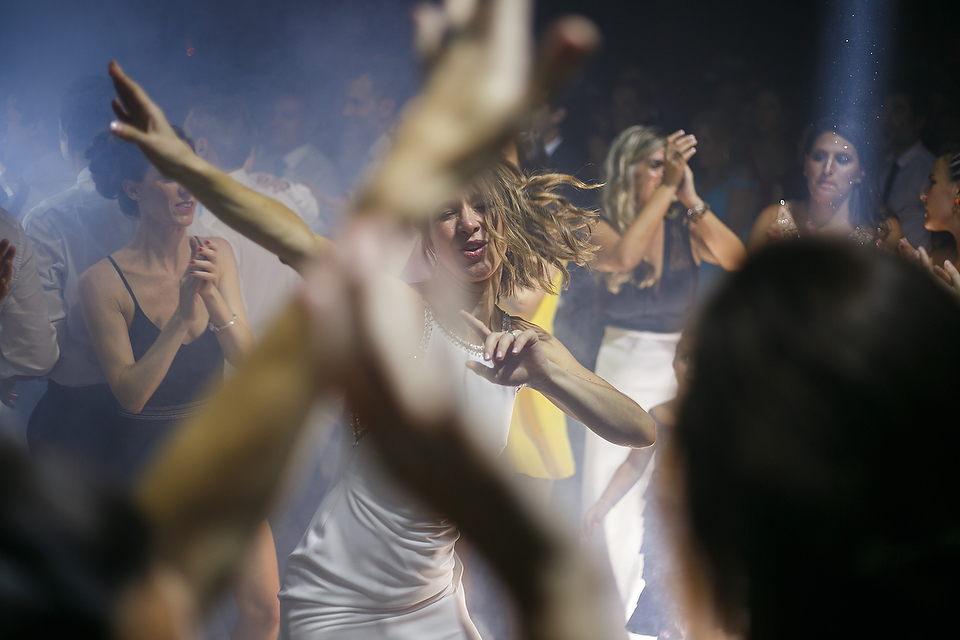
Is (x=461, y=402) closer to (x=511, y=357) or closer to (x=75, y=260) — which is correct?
(x=511, y=357)

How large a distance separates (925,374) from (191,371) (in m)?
2.15

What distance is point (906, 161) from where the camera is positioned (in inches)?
113

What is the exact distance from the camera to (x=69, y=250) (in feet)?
7.07

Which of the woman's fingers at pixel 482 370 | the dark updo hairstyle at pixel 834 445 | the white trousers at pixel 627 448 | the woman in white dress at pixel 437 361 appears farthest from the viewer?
the white trousers at pixel 627 448

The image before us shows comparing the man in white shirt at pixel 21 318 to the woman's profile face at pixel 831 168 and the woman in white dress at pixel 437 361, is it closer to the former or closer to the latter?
the woman in white dress at pixel 437 361

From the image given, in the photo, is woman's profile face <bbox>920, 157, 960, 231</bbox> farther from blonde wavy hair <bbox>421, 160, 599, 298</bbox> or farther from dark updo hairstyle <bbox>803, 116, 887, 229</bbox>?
blonde wavy hair <bbox>421, 160, 599, 298</bbox>

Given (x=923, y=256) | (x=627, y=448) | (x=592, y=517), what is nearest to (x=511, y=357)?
(x=627, y=448)

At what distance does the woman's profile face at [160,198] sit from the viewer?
2.17m

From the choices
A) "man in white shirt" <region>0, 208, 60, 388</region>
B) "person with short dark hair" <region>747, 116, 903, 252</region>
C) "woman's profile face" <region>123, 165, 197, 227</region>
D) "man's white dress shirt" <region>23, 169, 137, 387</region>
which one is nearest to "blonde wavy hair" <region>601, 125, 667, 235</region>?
"person with short dark hair" <region>747, 116, 903, 252</region>

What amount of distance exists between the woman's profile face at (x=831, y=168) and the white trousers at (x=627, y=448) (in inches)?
33.4

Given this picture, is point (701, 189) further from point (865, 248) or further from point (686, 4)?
point (865, 248)

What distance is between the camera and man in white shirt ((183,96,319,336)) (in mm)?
2225

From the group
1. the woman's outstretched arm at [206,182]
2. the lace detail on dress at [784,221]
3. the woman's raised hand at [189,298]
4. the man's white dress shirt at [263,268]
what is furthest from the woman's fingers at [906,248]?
the woman's raised hand at [189,298]

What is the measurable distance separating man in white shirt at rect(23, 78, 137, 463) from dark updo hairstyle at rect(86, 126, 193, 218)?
0.8 inches
